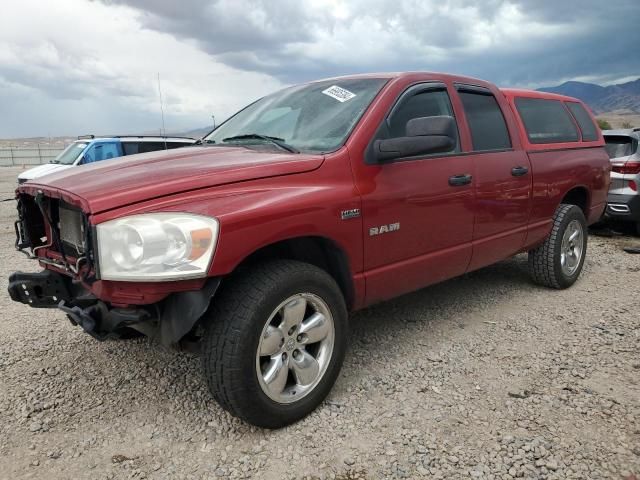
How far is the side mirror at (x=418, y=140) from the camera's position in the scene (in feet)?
9.30

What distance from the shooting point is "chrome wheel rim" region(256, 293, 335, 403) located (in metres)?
2.49

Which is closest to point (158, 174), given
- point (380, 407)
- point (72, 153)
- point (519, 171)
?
point (380, 407)

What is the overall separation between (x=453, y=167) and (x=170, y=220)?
2.04 m

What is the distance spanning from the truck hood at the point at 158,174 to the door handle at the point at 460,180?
107 centimetres

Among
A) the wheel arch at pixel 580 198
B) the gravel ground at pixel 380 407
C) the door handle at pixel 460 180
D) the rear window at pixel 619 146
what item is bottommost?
the gravel ground at pixel 380 407

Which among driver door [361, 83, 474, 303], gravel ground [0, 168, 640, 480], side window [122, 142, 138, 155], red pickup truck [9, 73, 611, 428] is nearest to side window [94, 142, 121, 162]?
side window [122, 142, 138, 155]

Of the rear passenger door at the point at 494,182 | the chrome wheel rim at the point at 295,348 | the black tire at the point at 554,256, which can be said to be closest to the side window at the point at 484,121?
the rear passenger door at the point at 494,182

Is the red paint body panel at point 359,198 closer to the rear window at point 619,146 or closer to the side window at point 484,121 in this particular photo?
the side window at point 484,121

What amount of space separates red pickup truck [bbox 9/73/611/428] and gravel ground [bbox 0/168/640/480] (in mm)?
289

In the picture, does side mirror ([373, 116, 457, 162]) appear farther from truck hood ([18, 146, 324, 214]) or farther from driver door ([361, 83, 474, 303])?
truck hood ([18, 146, 324, 214])

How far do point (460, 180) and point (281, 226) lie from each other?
1556 mm

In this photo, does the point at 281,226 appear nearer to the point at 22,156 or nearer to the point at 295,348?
the point at 295,348

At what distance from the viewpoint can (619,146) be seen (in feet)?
24.2

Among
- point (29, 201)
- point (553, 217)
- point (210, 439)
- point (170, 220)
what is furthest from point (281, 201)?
point (553, 217)
